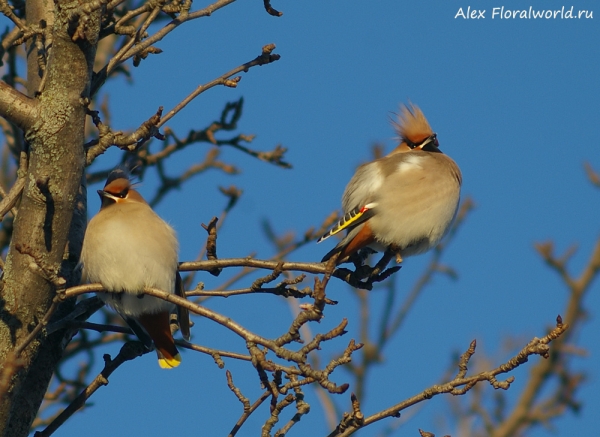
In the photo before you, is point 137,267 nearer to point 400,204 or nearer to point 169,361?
point 169,361

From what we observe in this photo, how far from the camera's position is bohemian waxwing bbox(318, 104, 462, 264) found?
4.53m

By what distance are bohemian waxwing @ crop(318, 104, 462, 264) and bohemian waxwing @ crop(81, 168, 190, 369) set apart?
729 millimetres

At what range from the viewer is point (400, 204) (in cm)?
464

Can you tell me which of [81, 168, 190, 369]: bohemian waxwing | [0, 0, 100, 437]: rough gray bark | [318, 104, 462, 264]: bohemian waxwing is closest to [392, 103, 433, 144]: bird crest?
[318, 104, 462, 264]: bohemian waxwing

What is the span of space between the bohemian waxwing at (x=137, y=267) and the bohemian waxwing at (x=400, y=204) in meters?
0.73

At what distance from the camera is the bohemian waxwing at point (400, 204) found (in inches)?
178

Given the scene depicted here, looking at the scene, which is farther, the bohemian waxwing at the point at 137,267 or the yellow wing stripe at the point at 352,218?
the yellow wing stripe at the point at 352,218

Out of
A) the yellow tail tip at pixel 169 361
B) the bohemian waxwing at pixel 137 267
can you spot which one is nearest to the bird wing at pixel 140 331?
the bohemian waxwing at pixel 137 267

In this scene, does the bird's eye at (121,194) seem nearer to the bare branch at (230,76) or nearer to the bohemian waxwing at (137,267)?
the bohemian waxwing at (137,267)

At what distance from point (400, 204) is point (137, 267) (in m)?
1.38

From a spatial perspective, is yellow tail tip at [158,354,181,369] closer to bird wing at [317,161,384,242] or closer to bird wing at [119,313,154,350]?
bird wing at [119,313,154,350]

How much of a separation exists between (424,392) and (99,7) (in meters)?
1.83

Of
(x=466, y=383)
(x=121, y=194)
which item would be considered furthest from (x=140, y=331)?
(x=466, y=383)

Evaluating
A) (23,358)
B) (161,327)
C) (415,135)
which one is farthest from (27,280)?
(415,135)
